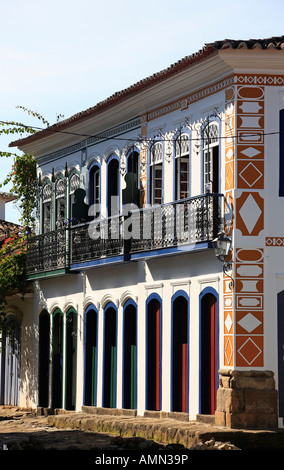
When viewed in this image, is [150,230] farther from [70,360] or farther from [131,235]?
[70,360]

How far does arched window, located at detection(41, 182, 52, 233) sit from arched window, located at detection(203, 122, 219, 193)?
28.8 feet

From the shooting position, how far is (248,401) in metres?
21.8

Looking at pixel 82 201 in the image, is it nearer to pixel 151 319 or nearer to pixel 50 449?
pixel 151 319

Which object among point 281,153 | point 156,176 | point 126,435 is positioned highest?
point 156,176

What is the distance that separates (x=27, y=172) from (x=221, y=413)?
44.3 feet

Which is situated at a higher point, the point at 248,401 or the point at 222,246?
the point at 222,246

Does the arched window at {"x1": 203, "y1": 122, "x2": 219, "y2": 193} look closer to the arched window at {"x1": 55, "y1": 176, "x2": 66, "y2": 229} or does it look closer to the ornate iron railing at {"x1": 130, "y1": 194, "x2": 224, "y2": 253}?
the ornate iron railing at {"x1": 130, "y1": 194, "x2": 224, "y2": 253}

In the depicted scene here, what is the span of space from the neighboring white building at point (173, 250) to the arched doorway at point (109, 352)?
33 mm

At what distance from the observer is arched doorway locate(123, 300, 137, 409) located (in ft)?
86.4

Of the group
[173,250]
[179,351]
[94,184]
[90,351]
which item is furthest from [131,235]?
[90,351]

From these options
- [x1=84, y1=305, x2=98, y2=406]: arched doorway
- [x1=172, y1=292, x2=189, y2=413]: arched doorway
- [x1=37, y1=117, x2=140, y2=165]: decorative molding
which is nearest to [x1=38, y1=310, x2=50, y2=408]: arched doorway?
[x1=84, y1=305, x2=98, y2=406]: arched doorway

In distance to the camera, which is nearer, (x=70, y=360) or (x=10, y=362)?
(x=70, y=360)

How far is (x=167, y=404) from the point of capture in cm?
2445

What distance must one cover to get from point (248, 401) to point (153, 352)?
4.07 m
